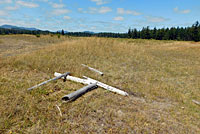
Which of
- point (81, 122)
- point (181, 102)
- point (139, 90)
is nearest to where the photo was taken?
point (81, 122)

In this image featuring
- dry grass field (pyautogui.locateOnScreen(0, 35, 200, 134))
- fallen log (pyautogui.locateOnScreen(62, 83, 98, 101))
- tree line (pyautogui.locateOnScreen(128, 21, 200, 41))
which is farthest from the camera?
tree line (pyautogui.locateOnScreen(128, 21, 200, 41))

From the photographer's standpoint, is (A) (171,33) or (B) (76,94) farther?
(A) (171,33)

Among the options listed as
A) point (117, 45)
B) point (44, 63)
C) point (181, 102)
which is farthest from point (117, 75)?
point (117, 45)

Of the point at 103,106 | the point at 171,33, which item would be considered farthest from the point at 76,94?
the point at 171,33

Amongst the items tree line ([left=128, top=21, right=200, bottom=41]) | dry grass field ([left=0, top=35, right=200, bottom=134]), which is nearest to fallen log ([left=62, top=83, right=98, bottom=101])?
dry grass field ([left=0, top=35, right=200, bottom=134])

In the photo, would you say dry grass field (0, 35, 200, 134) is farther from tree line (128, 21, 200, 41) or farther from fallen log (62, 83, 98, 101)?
tree line (128, 21, 200, 41)

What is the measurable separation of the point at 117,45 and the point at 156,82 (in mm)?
7143

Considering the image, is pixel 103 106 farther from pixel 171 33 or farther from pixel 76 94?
pixel 171 33

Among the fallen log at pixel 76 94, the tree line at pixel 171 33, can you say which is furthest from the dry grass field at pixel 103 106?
the tree line at pixel 171 33

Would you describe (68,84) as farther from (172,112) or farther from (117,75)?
(172,112)

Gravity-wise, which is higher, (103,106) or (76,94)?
(76,94)

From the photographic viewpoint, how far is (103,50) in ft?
34.4

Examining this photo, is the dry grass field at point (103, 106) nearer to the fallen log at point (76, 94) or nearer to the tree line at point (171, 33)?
the fallen log at point (76, 94)

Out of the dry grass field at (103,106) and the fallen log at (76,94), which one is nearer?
the dry grass field at (103,106)
